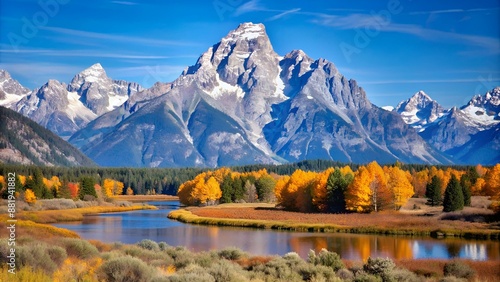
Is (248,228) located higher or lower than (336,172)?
lower

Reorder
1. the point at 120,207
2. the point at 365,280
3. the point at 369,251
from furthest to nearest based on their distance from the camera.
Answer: the point at 120,207
the point at 369,251
the point at 365,280

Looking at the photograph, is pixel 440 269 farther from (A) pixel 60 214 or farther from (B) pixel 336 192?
(A) pixel 60 214

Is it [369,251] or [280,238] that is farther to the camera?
[280,238]

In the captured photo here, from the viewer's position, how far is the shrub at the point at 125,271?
23.3 m

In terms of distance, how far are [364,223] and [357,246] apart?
22585 mm

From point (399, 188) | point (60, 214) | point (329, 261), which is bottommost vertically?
point (60, 214)

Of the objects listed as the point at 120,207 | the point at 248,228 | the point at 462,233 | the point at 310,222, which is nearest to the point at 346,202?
the point at 310,222

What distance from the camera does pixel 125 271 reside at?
23.6 meters

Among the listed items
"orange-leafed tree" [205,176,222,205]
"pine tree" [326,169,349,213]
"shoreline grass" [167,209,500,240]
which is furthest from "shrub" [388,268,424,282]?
"orange-leafed tree" [205,176,222,205]

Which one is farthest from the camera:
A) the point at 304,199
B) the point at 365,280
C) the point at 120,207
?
the point at 120,207

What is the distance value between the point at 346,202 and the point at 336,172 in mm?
6262

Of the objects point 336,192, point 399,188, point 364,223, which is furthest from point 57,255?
point 399,188

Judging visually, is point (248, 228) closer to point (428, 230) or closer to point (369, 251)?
point (428, 230)

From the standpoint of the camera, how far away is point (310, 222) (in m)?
87.1
